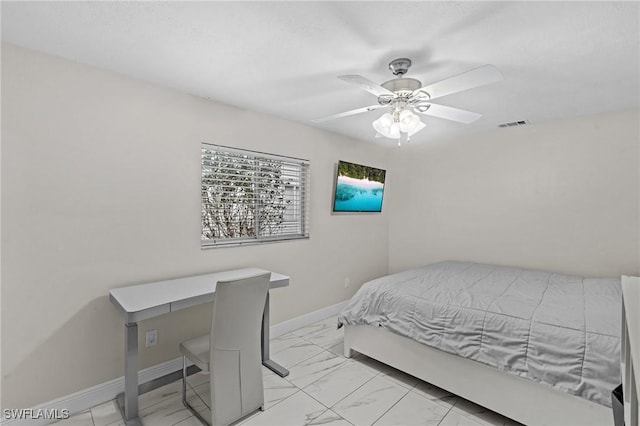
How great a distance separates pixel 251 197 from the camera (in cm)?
305

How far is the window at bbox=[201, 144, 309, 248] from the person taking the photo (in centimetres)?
278

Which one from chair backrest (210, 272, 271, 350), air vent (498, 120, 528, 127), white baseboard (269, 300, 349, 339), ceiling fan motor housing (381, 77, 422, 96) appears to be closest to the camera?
chair backrest (210, 272, 271, 350)

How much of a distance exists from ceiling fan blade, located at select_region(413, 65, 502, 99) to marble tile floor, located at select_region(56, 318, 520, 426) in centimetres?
203

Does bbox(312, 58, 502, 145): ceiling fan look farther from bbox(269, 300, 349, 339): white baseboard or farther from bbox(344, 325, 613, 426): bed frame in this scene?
bbox(269, 300, 349, 339): white baseboard

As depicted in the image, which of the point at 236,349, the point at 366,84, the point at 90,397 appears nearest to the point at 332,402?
the point at 236,349

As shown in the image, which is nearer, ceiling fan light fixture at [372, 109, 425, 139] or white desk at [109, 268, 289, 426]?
white desk at [109, 268, 289, 426]

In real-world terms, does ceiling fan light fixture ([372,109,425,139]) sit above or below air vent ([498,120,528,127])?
below

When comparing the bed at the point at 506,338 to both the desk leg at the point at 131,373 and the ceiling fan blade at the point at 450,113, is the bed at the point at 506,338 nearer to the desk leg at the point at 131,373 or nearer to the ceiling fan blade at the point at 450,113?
the ceiling fan blade at the point at 450,113

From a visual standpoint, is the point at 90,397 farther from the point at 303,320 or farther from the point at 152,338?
the point at 303,320

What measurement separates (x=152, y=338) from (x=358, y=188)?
2.71 m

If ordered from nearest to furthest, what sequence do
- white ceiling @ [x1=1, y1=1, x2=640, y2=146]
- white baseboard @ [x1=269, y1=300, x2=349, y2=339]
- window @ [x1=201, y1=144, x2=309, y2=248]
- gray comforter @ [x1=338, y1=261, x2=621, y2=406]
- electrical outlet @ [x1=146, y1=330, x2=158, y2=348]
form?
white ceiling @ [x1=1, y1=1, x2=640, y2=146] → gray comforter @ [x1=338, y1=261, x2=621, y2=406] → electrical outlet @ [x1=146, y1=330, x2=158, y2=348] → window @ [x1=201, y1=144, x2=309, y2=248] → white baseboard @ [x1=269, y1=300, x2=349, y2=339]

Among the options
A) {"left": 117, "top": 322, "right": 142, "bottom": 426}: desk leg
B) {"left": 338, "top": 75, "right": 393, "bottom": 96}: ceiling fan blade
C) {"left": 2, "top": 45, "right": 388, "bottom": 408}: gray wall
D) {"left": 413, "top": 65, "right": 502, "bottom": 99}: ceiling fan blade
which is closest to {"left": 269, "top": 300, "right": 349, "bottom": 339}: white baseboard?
{"left": 2, "top": 45, "right": 388, "bottom": 408}: gray wall

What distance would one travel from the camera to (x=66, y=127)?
2.03m

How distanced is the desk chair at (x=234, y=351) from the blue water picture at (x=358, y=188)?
201 cm
